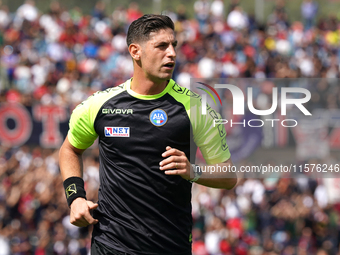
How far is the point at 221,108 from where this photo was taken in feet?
20.8

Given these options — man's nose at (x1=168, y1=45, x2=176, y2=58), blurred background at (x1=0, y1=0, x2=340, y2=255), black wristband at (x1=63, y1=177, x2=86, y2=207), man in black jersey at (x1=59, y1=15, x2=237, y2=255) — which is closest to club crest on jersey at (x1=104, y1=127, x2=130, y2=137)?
man in black jersey at (x1=59, y1=15, x2=237, y2=255)

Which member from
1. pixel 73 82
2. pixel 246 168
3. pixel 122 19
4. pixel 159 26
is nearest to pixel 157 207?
pixel 159 26

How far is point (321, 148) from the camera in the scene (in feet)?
32.0

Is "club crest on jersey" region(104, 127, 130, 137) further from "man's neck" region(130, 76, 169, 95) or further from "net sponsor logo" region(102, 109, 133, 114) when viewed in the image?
"man's neck" region(130, 76, 169, 95)

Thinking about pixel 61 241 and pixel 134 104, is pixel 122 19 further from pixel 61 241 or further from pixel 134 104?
pixel 134 104

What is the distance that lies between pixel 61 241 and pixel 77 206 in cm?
755

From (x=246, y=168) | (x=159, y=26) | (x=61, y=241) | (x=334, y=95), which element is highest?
(x=334, y=95)

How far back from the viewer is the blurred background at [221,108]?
1053 cm

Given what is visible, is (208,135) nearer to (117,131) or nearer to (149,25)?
(117,131)

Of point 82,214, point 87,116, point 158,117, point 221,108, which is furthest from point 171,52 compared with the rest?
point 221,108

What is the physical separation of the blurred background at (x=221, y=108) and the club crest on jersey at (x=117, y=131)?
280 cm

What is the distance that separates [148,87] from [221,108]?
281 centimetres

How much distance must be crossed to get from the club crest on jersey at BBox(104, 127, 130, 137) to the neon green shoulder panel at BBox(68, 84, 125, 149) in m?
0.15

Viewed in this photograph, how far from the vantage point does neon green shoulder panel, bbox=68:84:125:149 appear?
3688 mm
